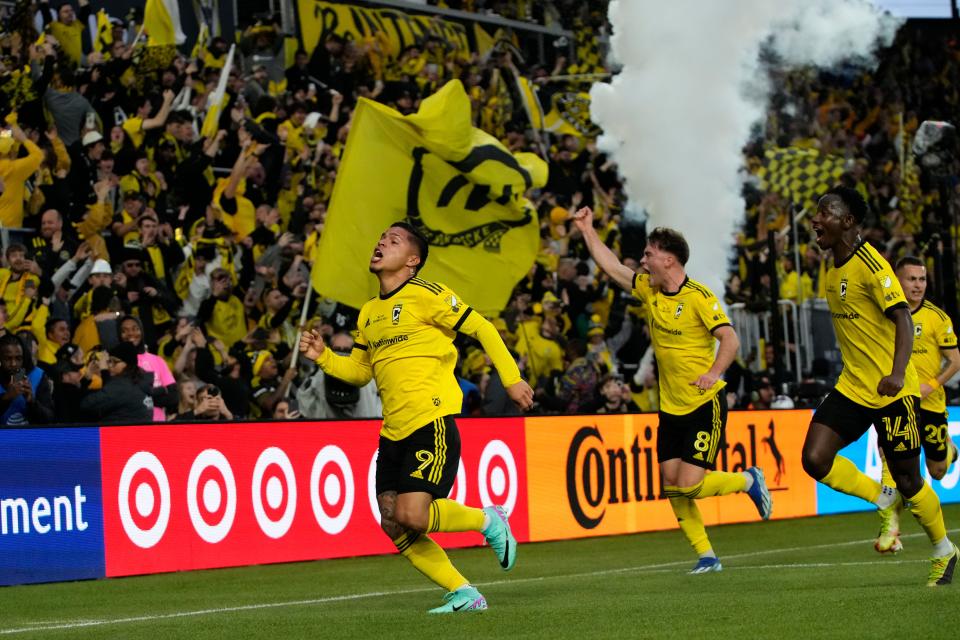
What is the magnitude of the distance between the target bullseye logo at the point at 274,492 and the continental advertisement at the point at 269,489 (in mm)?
11

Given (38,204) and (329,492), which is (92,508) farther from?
(38,204)

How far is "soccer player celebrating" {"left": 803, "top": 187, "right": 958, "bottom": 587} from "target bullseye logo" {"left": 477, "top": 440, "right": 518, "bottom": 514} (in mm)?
6026

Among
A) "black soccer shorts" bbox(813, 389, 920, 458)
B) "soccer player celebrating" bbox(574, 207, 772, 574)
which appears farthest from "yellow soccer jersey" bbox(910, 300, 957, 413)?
"black soccer shorts" bbox(813, 389, 920, 458)

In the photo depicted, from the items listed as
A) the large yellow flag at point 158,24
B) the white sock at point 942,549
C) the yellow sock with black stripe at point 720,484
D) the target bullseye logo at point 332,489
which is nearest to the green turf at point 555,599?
the white sock at point 942,549

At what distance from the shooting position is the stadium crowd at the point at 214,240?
15.5 meters

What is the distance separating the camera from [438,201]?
1812 centimetres

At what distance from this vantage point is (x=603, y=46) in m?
29.3

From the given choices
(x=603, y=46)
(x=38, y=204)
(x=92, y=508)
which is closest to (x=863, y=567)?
(x=92, y=508)

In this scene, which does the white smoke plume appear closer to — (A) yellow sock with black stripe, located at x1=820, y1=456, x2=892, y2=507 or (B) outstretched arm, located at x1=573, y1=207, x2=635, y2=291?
(B) outstretched arm, located at x1=573, y1=207, x2=635, y2=291

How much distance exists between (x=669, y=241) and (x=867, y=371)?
1960 mm

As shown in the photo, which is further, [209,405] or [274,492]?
[209,405]

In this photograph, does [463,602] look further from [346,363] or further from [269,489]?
[269,489]

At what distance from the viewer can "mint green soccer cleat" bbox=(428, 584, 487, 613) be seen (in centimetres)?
927

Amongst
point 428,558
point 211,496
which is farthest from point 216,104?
point 428,558
